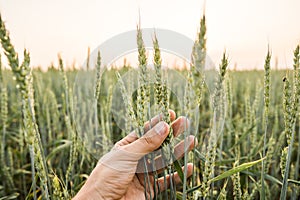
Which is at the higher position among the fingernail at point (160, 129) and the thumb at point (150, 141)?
the fingernail at point (160, 129)

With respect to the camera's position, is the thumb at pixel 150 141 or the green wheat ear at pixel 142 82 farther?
the thumb at pixel 150 141

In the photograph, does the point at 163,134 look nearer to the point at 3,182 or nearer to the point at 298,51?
the point at 298,51

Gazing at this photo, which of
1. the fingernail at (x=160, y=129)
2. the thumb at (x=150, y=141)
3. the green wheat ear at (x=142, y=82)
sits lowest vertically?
the thumb at (x=150, y=141)

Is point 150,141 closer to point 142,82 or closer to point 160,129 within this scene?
point 160,129

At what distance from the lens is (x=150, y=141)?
111cm

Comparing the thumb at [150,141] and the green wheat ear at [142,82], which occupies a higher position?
the green wheat ear at [142,82]

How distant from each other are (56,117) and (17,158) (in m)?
0.56

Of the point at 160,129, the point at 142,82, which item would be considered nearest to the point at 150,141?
the point at 160,129

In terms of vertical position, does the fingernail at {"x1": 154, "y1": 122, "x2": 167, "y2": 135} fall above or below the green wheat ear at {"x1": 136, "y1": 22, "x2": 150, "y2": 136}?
below

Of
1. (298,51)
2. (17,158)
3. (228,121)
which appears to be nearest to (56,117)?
(17,158)

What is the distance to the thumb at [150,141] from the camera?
3.34ft

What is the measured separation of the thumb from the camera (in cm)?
102

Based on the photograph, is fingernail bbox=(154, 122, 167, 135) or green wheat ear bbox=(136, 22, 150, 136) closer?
green wheat ear bbox=(136, 22, 150, 136)

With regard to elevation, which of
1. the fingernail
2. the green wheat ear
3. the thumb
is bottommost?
the thumb
